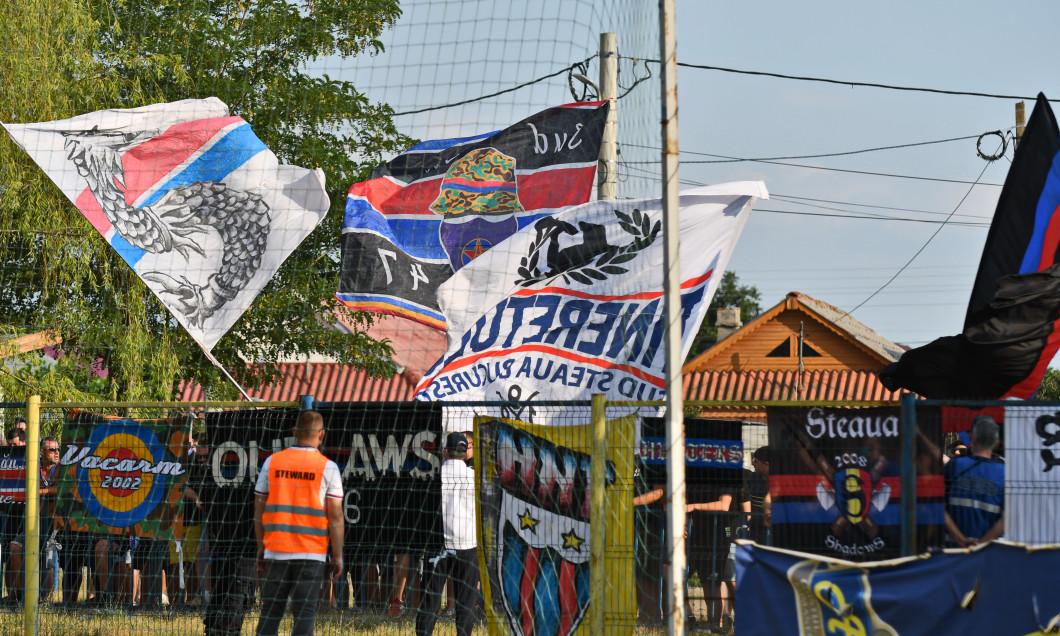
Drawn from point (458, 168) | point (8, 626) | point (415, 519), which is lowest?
point (8, 626)

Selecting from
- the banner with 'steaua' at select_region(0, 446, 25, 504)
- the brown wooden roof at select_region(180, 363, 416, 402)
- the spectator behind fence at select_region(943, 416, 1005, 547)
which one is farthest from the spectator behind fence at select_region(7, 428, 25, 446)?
the brown wooden roof at select_region(180, 363, 416, 402)

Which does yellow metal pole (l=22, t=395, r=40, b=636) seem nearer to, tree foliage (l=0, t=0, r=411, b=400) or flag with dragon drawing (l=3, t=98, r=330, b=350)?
flag with dragon drawing (l=3, t=98, r=330, b=350)

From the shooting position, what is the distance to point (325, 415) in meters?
7.94

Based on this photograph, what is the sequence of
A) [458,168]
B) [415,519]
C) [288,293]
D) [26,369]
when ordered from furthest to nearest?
[288,293], [26,369], [458,168], [415,519]

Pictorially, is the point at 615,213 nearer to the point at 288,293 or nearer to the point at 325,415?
the point at 325,415

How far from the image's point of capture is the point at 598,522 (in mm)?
7121

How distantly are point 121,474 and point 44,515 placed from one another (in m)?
0.99

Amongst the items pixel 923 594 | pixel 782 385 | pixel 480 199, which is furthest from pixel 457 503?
pixel 782 385

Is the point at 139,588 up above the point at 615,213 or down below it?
below

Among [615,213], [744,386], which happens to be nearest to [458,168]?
[615,213]

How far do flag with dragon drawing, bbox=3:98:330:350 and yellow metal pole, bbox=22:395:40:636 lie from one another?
1314 mm

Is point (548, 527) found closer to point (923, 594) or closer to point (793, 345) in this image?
point (923, 594)

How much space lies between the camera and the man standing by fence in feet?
23.2

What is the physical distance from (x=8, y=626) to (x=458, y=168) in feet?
17.1
